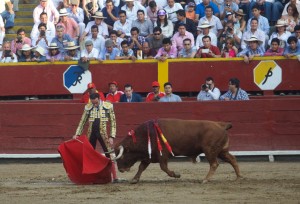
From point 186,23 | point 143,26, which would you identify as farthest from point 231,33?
point 143,26

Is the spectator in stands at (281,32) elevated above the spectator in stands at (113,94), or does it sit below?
above

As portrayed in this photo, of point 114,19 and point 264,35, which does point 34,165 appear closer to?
point 114,19

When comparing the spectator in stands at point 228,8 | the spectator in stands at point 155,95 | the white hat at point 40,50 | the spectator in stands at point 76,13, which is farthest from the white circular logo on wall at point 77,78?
the spectator in stands at point 228,8

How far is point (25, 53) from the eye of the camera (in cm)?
1783

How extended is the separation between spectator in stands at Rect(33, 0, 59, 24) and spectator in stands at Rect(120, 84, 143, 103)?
2256 mm

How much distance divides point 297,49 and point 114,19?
3341mm

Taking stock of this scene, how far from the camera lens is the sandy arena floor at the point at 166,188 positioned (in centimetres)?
1171

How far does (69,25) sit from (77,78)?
1028 mm

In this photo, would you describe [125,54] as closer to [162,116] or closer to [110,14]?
[110,14]

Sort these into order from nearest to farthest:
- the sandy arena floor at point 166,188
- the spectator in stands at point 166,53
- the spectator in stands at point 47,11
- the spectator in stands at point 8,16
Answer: the sandy arena floor at point 166,188 < the spectator in stands at point 166,53 < the spectator in stands at point 47,11 < the spectator in stands at point 8,16

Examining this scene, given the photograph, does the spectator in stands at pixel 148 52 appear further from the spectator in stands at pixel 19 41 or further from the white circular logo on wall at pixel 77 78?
the spectator in stands at pixel 19 41

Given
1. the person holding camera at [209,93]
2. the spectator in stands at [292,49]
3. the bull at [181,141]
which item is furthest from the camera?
the person holding camera at [209,93]

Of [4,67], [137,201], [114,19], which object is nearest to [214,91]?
[114,19]

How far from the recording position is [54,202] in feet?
38.1
